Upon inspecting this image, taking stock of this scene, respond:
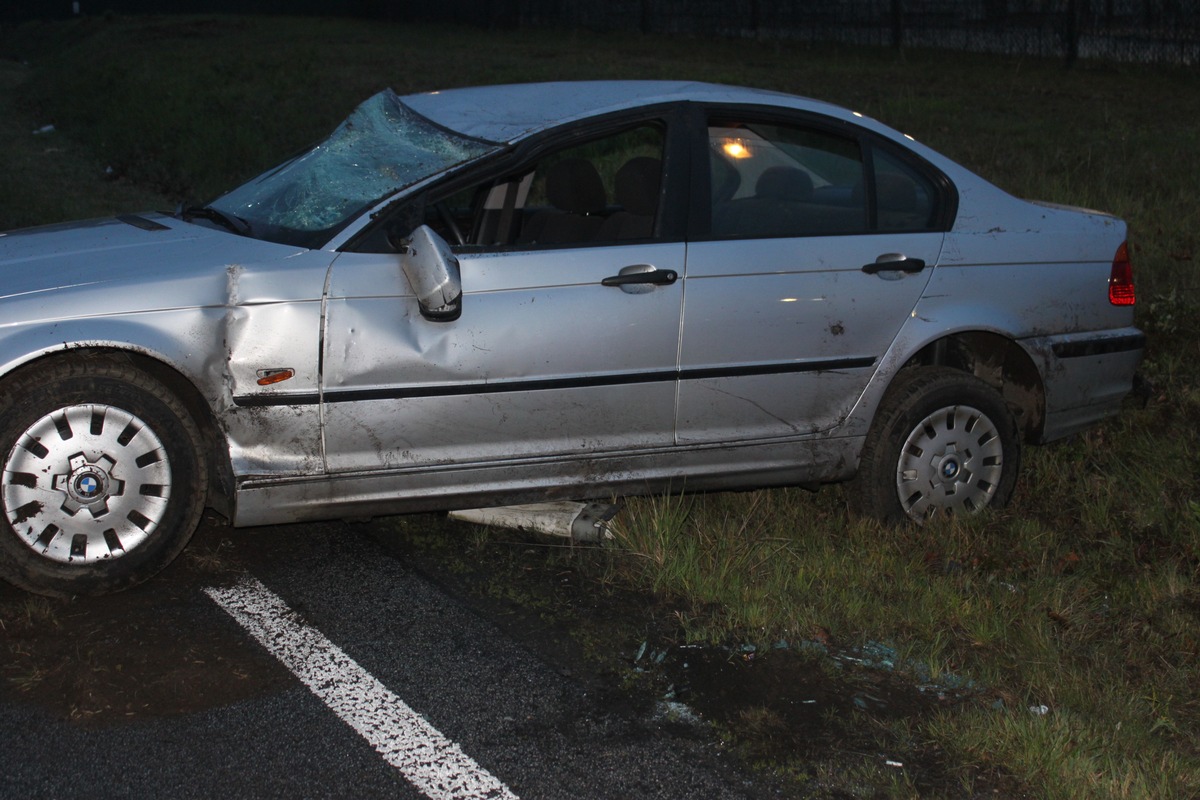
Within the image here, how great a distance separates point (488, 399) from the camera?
14.5ft

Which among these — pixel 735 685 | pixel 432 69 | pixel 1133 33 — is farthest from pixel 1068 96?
pixel 735 685

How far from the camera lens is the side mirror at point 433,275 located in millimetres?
4184

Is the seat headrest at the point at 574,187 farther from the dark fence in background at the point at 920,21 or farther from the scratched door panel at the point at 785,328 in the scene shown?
the dark fence in background at the point at 920,21

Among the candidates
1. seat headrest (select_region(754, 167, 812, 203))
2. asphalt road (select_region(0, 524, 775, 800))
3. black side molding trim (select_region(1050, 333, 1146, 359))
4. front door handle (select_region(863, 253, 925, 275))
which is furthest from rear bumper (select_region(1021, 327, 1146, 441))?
asphalt road (select_region(0, 524, 775, 800))

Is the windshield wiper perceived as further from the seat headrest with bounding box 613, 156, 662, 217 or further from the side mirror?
the seat headrest with bounding box 613, 156, 662, 217

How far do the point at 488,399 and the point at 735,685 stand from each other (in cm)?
129

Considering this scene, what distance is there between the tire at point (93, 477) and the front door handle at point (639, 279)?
4.92 feet

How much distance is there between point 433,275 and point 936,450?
2179mm

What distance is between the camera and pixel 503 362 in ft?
14.4

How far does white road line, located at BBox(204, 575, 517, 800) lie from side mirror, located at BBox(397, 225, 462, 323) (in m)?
1.10

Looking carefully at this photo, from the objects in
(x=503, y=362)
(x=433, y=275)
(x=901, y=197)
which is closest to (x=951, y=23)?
(x=901, y=197)

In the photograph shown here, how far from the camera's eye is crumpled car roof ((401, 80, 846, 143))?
15.6 feet

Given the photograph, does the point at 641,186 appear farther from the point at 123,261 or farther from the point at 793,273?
the point at 123,261

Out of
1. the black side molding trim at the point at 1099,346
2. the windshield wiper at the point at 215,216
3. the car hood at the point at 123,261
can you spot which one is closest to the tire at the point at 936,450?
the black side molding trim at the point at 1099,346
